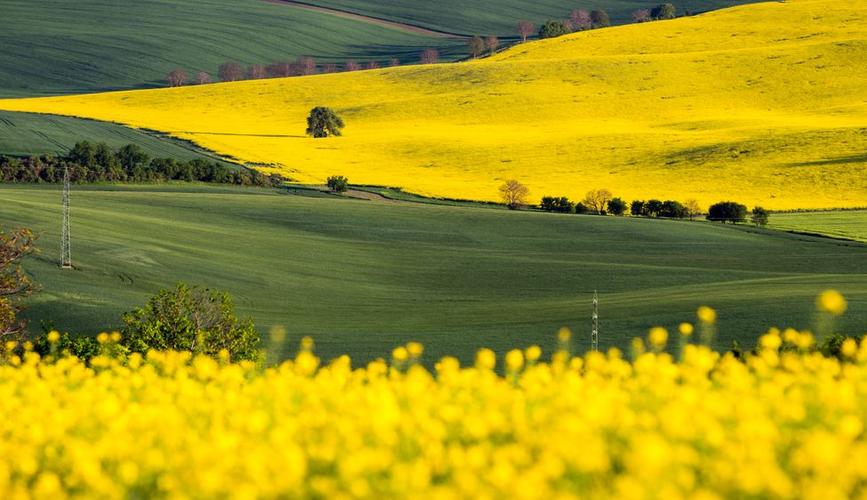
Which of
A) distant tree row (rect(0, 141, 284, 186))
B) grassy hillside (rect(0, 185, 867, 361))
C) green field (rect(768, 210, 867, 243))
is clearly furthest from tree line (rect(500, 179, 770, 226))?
distant tree row (rect(0, 141, 284, 186))

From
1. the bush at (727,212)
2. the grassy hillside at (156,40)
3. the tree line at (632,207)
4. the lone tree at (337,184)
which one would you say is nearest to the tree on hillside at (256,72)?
the grassy hillside at (156,40)

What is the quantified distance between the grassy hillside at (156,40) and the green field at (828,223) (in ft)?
324

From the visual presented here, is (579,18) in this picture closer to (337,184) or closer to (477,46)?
(477,46)

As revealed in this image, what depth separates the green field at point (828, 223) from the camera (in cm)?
5581

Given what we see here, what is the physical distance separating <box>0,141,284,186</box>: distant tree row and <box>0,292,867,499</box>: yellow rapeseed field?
64.8 m

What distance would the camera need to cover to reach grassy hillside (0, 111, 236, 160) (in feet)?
264

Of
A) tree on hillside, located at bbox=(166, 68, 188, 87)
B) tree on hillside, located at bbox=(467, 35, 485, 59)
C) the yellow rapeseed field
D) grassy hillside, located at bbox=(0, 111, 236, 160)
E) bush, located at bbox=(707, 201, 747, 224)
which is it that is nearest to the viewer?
the yellow rapeseed field

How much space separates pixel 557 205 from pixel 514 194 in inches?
118

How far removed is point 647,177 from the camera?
253ft

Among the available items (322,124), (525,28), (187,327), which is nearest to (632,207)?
(322,124)

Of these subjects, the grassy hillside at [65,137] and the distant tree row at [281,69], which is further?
the distant tree row at [281,69]

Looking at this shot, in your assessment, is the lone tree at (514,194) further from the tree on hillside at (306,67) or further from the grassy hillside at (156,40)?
the tree on hillside at (306,67)

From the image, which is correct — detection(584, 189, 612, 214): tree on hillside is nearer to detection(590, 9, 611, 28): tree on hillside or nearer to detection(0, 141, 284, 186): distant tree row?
detection(0, 141, 284, 186): distant tree row

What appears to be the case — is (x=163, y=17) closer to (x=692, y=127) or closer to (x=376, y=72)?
(x=376, y=72)
